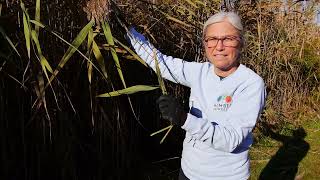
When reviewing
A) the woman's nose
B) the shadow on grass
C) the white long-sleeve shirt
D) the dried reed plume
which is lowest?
the shadow on grass

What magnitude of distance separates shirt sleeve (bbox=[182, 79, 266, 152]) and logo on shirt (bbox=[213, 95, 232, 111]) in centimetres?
2

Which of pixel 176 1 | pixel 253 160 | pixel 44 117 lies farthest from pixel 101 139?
pixel 253 160

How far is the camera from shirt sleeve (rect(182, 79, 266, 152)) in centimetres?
169

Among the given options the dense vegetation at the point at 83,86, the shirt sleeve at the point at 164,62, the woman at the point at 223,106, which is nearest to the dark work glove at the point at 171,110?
the woman at the point at 223,106

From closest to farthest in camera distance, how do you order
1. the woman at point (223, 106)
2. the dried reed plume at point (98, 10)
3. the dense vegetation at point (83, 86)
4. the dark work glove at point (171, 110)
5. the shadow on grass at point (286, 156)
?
1. the dark work glove at point (171, 110)
2. the woman at point (223, 106)
3. the dried reed plume at point (98, 10)
4. the dense vegetation at point (83, 86)
5. the shadow on grass at point (286, 156)

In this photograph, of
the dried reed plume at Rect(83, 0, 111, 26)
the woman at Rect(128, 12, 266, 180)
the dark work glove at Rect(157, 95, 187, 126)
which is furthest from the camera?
the dried reed plume at Rect(83, 0, 111, 26)

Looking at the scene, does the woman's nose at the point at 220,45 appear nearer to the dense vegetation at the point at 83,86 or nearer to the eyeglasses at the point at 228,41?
the eyeglasses at the point at 228,41

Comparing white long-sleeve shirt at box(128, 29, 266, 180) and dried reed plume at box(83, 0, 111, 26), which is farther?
dried reed plume at box(83, 0, 111, 26)

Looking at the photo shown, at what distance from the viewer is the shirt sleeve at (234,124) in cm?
169

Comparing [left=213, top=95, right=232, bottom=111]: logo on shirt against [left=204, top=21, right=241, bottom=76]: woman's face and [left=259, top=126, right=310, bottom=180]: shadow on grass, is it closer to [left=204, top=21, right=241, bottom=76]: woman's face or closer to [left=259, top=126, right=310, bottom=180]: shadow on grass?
[left=204, top=21, right=241, bottom=76]: woman's face

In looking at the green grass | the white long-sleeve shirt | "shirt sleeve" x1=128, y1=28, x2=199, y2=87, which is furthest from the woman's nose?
the green grass

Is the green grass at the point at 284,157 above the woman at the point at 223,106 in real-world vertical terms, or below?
below

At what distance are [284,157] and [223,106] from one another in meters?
2.73

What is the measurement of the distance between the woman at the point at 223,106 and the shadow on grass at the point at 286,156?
2.00 metres
